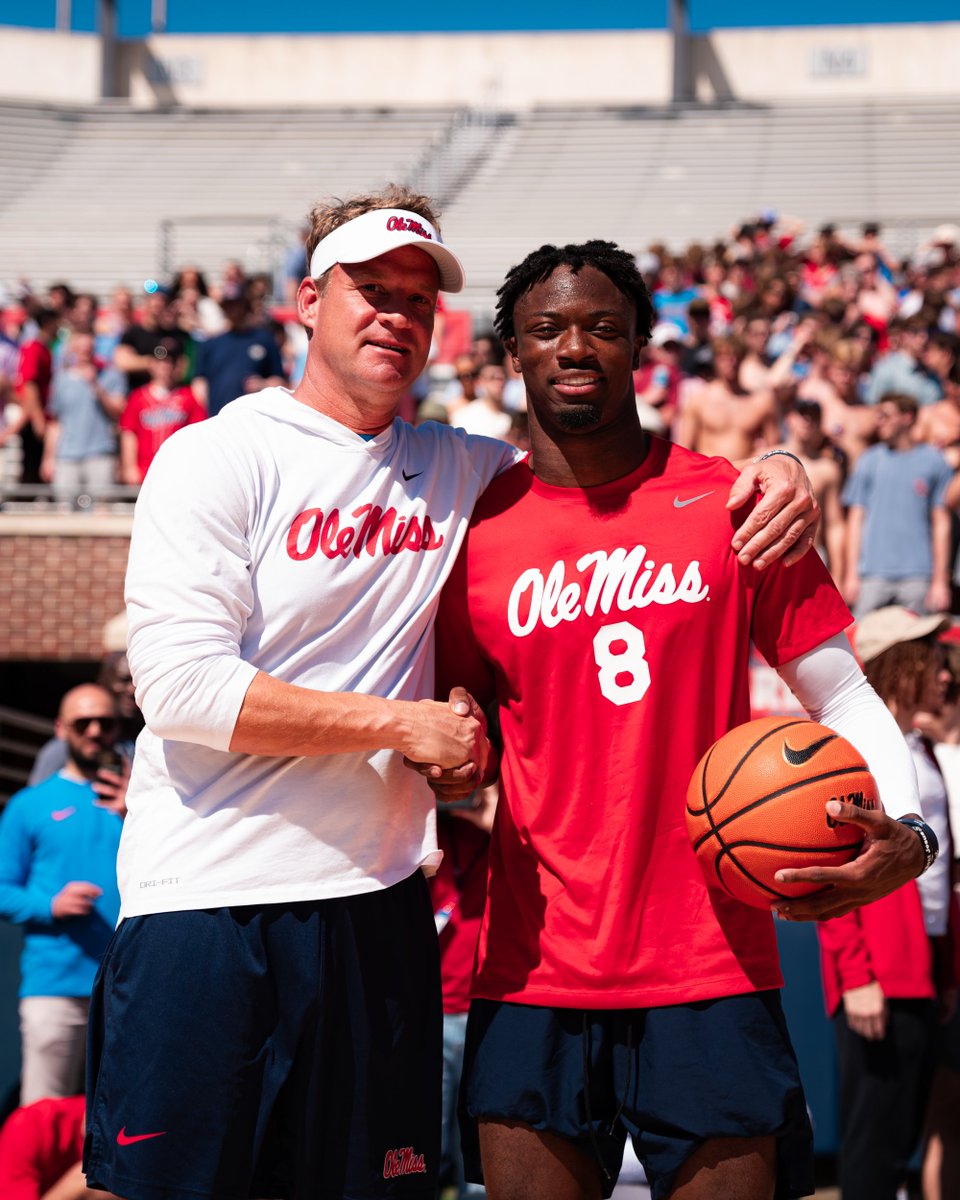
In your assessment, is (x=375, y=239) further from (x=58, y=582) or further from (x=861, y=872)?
(x=58, y=582)

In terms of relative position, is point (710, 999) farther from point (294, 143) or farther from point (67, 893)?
point (294, 143)

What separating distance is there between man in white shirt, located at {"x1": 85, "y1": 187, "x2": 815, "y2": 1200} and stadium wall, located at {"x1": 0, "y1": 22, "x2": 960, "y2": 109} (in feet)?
110

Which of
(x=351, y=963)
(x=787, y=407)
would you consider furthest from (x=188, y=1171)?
(x=787, y=407)

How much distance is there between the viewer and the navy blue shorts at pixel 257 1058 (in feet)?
10.1

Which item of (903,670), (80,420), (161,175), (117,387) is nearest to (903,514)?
(903,670)

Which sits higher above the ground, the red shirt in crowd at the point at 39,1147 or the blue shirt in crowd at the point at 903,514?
the blue shirt in crowd at the point at 903,514

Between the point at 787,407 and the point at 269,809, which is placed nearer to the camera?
the point at 269,809

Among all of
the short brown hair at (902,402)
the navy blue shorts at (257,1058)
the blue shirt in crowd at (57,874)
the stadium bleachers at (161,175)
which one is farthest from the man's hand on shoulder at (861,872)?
the stadium bleachers at (161,175)

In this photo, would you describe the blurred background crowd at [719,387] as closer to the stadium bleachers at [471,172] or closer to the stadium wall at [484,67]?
the stadium bleachers at [471,172]

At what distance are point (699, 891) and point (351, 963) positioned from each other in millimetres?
730

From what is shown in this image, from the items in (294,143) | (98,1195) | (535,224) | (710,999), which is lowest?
(98,1195)

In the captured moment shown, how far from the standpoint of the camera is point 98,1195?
16.8ft

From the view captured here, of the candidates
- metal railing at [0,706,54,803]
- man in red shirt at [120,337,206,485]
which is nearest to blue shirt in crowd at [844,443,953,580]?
man in red shirt at [120,337,206,485]

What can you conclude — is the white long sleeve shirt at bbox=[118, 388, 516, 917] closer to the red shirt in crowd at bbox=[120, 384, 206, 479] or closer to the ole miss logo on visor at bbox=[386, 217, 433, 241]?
the ole miss logo on visor at bbox=[386, 217, 433, 241]
